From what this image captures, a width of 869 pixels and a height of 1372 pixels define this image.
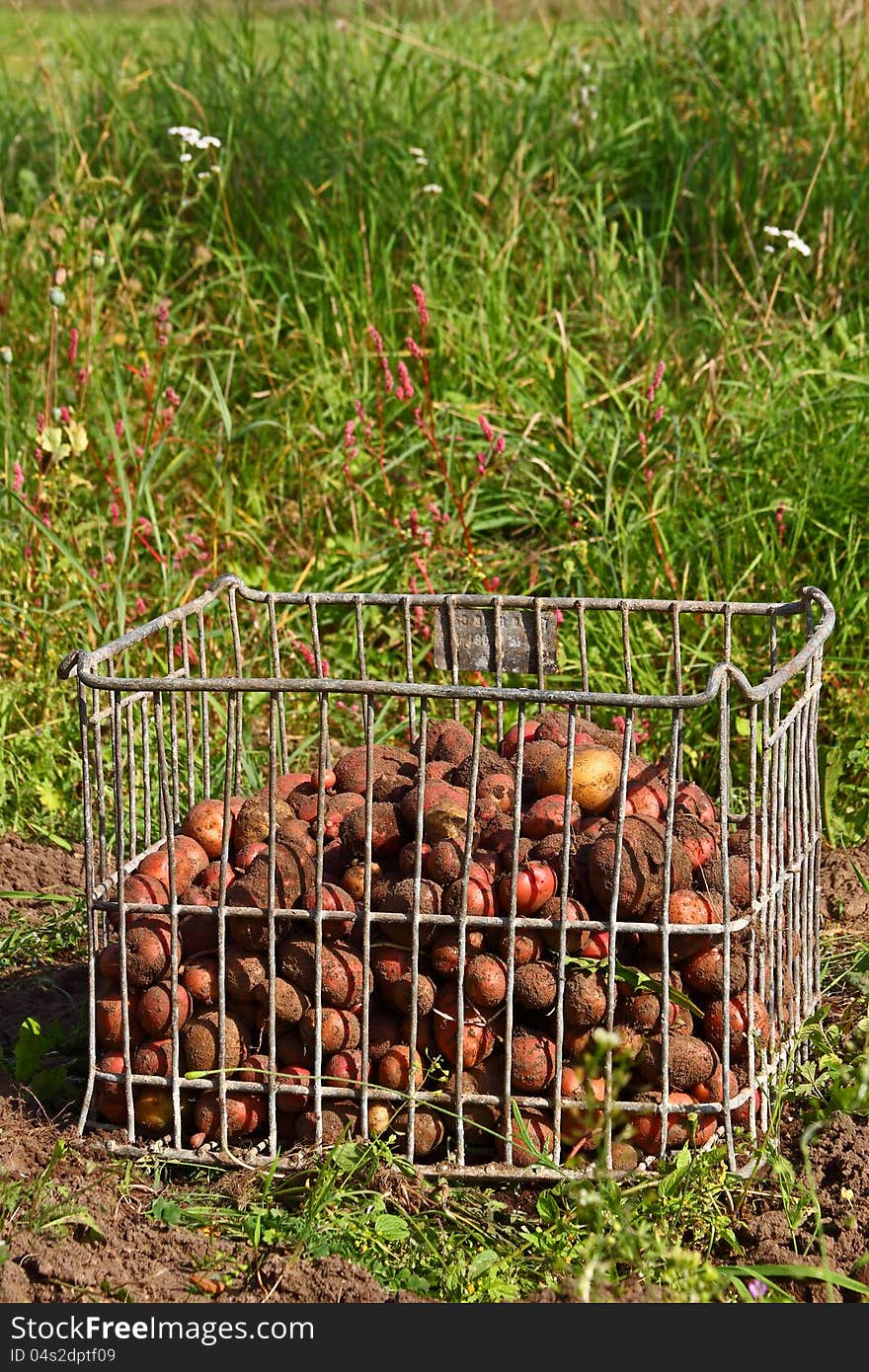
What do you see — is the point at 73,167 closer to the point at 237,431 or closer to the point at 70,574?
the point at 237,431

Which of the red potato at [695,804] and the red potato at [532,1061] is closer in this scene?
the red potato at [532,1061]

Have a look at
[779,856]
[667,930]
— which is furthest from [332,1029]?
[779,856]

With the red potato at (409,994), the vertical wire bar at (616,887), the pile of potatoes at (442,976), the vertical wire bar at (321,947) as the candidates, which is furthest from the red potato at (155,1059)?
the vertical wire bar at (616,887)

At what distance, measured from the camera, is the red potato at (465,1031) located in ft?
7.84

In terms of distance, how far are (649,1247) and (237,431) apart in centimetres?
304

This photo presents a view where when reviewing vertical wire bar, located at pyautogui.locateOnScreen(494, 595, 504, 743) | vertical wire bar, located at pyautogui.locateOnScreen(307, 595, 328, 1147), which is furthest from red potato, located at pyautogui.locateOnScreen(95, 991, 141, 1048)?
vertical wire bar, located at pyautogui.locateOnScreen(494, 595, 504, 743)

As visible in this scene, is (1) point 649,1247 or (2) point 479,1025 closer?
(1) point 649,1247

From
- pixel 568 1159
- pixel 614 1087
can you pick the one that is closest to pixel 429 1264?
pixel 568 1159

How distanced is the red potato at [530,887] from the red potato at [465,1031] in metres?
0.16

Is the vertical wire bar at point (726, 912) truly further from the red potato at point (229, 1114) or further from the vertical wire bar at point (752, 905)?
Result: the red potato at point (229, 1114)

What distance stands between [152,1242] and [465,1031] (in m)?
0.55

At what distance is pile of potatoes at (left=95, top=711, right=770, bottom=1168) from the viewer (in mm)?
2373

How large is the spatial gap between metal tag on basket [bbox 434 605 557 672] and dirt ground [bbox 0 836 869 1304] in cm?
97

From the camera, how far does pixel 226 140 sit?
17.3 feet
